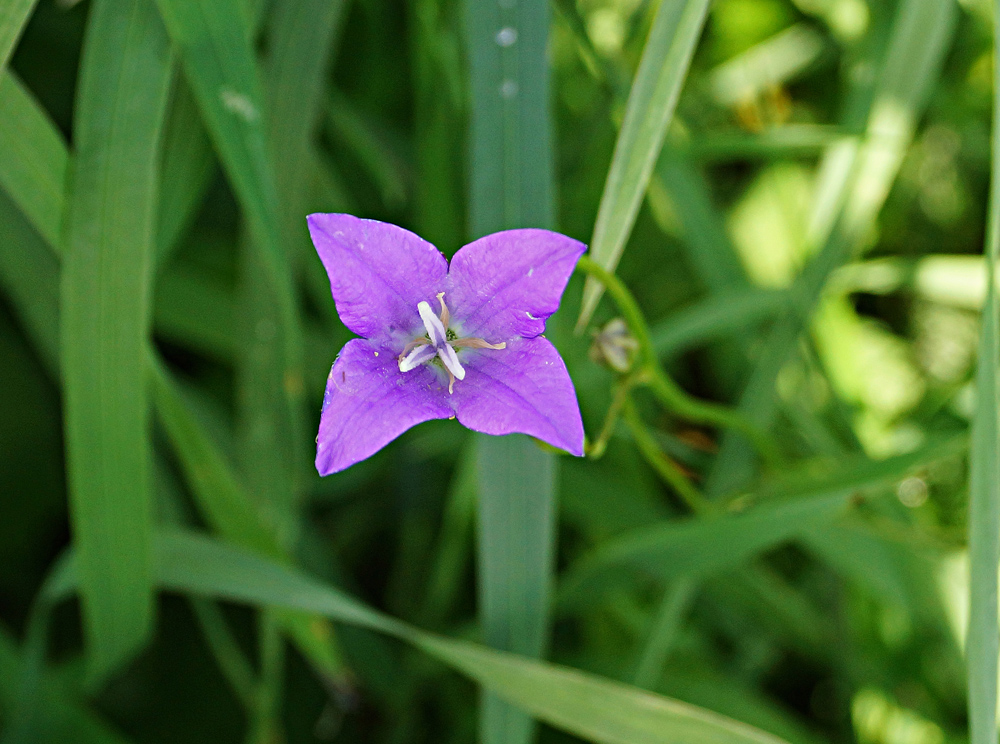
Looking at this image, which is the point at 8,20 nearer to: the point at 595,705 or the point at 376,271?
the point at 376,271

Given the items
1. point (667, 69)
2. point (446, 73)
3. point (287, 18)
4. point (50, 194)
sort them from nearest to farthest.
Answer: point (667, 69) → point (50, 194) → point (287, 18) → point (446, 73)

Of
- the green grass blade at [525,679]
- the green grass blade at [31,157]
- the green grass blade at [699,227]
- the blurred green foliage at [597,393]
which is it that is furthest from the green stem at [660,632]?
the green grass blade at [31,157]

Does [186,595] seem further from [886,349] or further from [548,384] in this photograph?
[886,349]

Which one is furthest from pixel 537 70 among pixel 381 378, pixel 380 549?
pixel 380 549

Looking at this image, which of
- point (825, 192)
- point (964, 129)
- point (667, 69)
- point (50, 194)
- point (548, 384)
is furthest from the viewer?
point (964, 129)

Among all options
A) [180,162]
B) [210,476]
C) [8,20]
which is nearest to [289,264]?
[180,162]

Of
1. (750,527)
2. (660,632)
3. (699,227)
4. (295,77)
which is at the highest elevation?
(295,77)

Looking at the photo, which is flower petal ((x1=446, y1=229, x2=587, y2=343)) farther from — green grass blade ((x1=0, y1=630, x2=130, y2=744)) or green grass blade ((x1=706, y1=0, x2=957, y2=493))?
green grass blade ((x1=0, y1=630, x2=130, y2=744))
